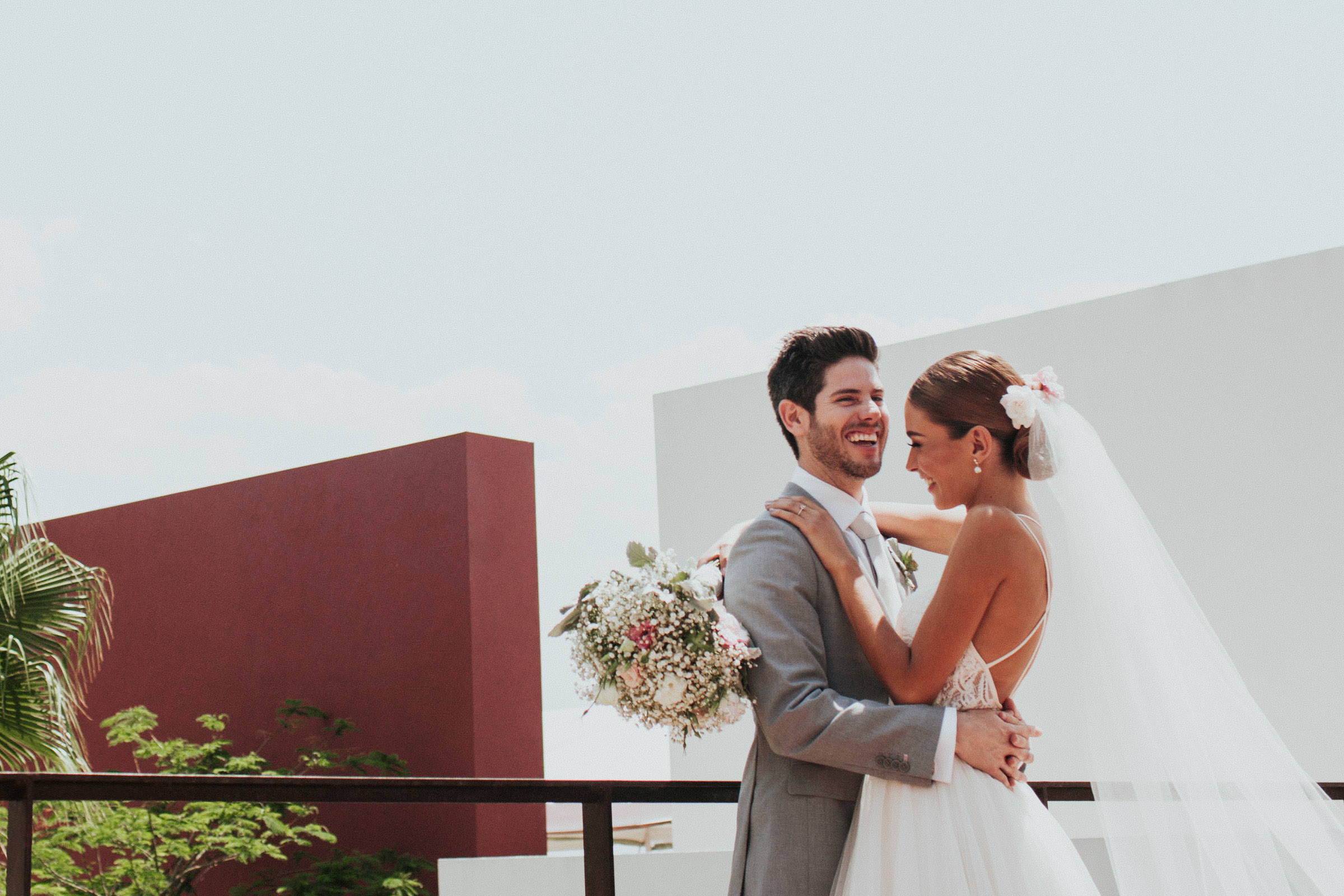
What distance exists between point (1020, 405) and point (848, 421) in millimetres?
306

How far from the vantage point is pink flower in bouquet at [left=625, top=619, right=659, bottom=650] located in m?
2.17

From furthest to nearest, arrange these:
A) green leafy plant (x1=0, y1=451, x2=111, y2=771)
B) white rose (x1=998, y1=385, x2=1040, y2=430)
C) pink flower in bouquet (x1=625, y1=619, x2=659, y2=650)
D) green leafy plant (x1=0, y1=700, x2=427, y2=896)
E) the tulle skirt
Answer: green leafy plant (x1=0, y1=700, x2=427, y2=896) → green leafy plant (x1=0, y1=451, x2=111, y2=771) → white rose (x1=998, y1=385, x2=1040, y2=430) → pink flower in bouquet (x1=625, y1=619, x2=659, y2=650) → the tulle skirt

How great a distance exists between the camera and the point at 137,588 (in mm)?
10172

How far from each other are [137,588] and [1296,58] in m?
10.4

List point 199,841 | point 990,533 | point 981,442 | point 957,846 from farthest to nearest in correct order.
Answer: point 199,841, point 981,442, point 990,533, point 957,846

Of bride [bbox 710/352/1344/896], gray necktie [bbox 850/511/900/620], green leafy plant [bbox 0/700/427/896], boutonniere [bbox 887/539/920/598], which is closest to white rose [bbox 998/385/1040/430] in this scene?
bride [bbox 710/352/1344/896]

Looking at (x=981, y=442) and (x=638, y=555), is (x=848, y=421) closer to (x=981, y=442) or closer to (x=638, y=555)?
(x=981, y=442)

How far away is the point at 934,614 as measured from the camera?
2.18m

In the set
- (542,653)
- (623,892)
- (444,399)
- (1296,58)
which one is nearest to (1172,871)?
(623,892)

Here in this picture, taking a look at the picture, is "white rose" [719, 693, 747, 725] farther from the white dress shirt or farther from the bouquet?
the white dress shirt

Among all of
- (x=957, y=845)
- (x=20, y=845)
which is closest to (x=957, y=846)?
(x=957, y=845)

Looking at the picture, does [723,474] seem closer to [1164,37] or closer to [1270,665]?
[1270,665]

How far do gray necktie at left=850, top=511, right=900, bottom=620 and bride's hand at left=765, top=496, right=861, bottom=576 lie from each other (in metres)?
0.09

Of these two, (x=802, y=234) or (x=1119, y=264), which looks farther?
(x=802, y=234)
